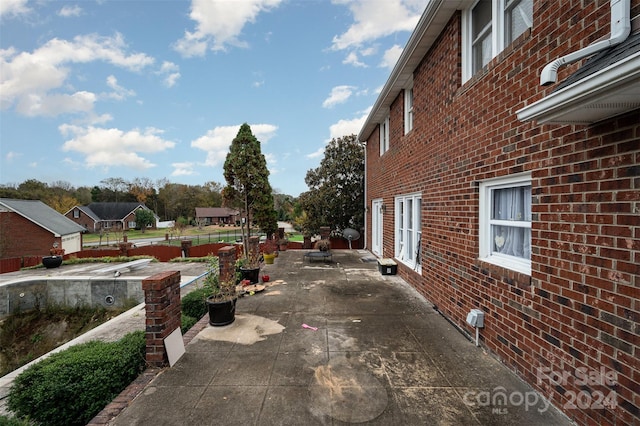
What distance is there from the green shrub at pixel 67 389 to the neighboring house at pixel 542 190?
15.1ft

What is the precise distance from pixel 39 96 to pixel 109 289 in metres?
16.8

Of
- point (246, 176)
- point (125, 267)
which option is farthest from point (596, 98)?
point (125, 267)

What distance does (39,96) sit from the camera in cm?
1900

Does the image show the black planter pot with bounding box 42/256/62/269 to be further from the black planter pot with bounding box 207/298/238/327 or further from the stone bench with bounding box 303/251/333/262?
the black planter pot with bounding box 207/298/238/327

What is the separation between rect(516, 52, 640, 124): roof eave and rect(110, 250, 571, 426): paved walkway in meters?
2.62

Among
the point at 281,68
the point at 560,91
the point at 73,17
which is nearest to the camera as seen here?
the point at 560,91

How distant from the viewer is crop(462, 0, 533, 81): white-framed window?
136 inches

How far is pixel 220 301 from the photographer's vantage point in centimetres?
471

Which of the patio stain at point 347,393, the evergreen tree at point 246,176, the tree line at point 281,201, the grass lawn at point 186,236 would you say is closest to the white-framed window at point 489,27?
the patio stain at point 347,393

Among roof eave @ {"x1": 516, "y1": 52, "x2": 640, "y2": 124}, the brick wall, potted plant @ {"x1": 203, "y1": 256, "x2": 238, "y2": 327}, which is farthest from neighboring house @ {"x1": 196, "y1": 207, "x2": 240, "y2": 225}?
roof eave @ {"x1": 516, "y1": 52, "x2": 640, "y2": 124}

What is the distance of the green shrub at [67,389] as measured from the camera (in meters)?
3.02

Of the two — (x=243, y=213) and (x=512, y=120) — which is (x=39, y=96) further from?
(x=512, y=120)

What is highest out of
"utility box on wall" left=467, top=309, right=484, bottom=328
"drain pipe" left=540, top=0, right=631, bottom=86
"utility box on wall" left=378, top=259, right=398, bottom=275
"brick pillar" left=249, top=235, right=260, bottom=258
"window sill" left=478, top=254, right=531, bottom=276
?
"drain pipe" left=540, top=0, right=631, bottom=86

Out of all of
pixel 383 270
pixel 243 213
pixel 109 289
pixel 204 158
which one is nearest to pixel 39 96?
pixel 204 158
